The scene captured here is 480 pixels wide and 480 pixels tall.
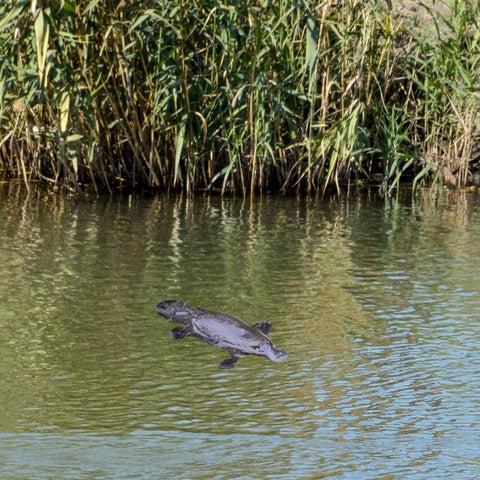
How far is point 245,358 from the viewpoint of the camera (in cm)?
395

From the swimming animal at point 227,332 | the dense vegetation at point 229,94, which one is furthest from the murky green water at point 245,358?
the dense vegetation at point 229,94

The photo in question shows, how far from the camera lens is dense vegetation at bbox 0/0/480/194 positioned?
684cm

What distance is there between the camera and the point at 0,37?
6.52 m

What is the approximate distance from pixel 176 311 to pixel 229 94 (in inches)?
117

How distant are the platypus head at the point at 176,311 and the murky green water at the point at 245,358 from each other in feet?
0.23

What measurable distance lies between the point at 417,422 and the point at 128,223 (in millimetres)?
3664

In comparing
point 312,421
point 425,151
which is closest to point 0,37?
point 425,151

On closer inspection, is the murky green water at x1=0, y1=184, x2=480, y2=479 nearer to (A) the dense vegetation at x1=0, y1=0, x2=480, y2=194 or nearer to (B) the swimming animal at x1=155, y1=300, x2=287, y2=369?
(B) the swimming animal at x1=155, y1=300, x2=287, y2=369

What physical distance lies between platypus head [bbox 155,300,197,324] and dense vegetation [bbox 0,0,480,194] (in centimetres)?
232

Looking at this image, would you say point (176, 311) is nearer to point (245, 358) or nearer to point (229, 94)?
point (245, 358)

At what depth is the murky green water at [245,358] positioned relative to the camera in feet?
9.98

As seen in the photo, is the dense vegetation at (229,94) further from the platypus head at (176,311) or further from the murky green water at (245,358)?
the platypus head at (176,311)

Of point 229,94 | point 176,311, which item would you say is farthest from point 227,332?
point 229,94

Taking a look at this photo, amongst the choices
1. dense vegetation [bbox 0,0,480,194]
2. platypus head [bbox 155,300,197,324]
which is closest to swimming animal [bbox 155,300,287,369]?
platypus head [bbox 155,300,197,324]
